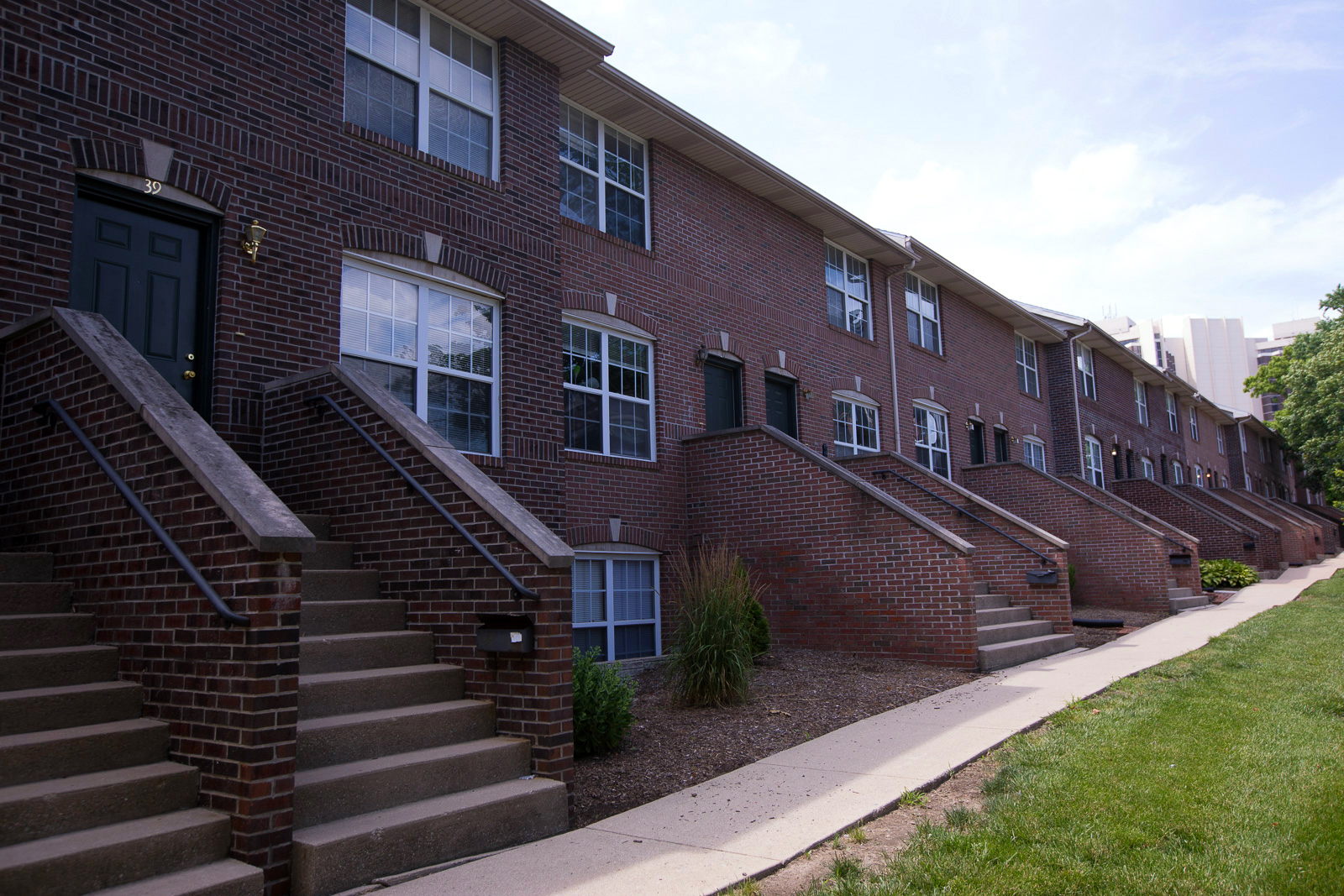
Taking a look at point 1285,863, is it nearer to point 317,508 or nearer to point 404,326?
point 317,508

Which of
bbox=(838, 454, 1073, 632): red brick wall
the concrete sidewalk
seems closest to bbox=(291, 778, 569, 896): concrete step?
the concrete sidewalk

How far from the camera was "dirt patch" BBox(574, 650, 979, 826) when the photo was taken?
222 inches

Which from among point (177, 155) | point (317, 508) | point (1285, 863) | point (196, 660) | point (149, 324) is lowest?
point (1285, 863)

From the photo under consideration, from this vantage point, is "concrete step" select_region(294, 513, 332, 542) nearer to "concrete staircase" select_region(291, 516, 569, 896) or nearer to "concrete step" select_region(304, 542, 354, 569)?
"concrete step" select_region(304, 542, 354, 569)

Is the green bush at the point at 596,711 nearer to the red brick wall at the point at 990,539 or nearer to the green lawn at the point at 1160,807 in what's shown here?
the green lawn at the point at 1160,807

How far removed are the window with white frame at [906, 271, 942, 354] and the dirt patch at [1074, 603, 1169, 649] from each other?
581 centimetres

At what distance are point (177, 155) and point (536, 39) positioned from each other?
4323mm

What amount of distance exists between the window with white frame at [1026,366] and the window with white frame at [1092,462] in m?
2.62

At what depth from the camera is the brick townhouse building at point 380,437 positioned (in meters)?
3.99

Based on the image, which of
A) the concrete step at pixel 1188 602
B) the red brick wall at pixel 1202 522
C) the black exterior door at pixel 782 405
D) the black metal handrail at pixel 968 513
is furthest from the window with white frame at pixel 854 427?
the red brick wall at pixel 1202 522

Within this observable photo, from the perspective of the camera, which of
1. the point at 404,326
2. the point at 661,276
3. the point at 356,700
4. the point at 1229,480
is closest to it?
the point at 356,700

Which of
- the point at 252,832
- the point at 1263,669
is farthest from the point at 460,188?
the point at 1263,669

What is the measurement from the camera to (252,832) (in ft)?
12.1

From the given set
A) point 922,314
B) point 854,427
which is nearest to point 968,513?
point 854,427
